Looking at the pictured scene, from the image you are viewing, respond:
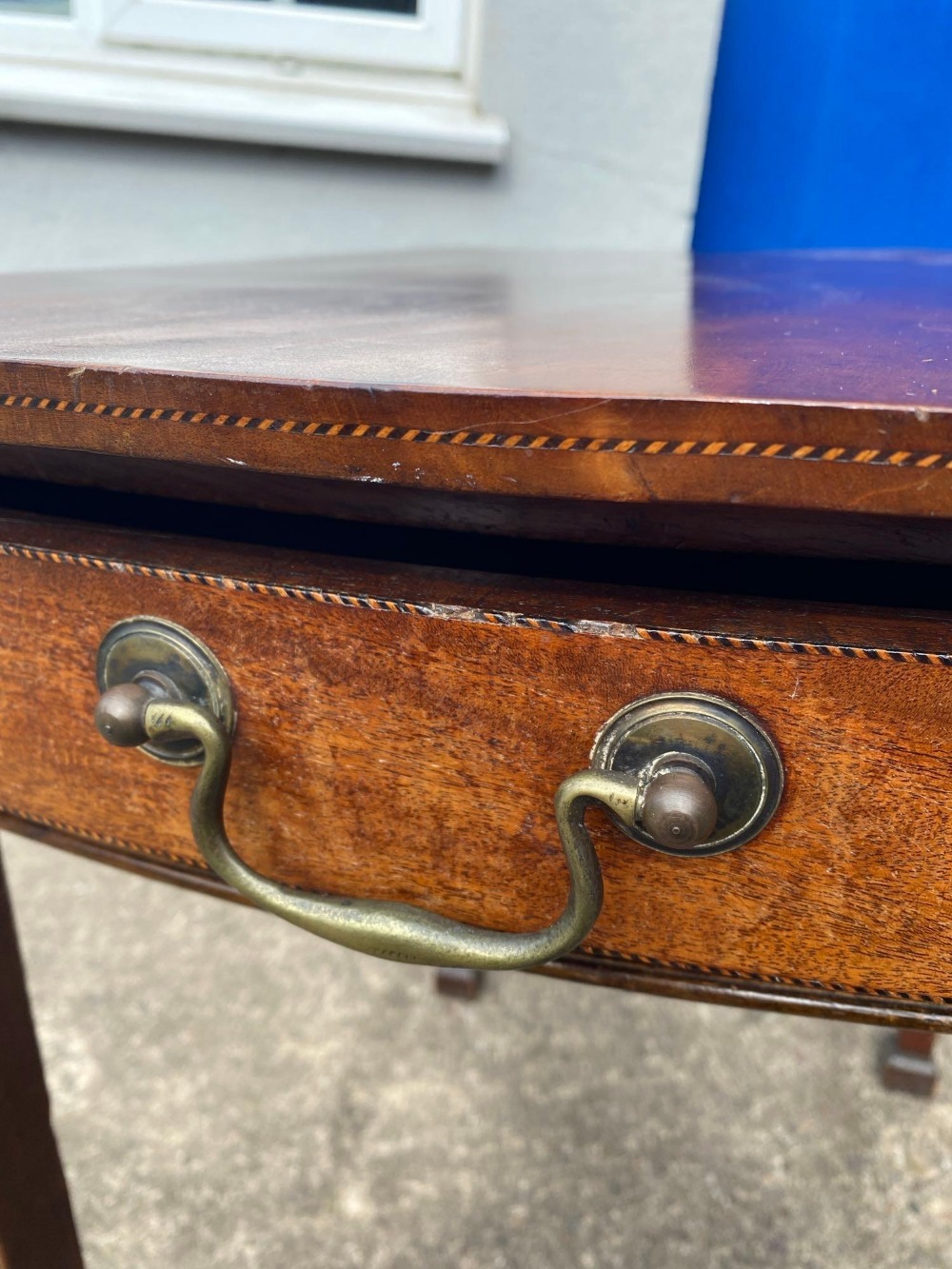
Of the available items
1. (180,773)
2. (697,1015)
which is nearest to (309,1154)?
(697,1015)

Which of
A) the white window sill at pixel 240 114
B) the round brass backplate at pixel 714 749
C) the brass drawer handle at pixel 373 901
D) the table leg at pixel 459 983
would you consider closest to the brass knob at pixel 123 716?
the brass drawer handle at pixel 373 901

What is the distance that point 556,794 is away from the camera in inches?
10.7

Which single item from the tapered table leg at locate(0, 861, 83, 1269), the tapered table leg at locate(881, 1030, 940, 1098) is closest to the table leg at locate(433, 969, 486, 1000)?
the tapered table leg at locate(881, 1030, 940, 1098)

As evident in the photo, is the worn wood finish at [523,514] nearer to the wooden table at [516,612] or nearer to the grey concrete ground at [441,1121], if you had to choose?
the wooden table at [516,612]

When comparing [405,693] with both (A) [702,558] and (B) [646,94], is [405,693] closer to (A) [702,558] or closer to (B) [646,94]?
(A) [702,558]

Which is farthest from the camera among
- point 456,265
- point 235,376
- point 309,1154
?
point 309,1154

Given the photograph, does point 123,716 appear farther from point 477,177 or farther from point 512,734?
point 477,177

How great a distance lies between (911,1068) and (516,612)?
95 centimetres

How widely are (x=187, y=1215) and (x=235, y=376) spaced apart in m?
0.84

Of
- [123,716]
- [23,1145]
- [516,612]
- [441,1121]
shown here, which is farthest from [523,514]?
[441,1121]

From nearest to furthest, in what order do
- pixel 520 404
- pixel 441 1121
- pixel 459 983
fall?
1. pixel 520 404
2. pixel 441 1121
3. pixel 459 983

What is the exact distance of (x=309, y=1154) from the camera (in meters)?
0.89

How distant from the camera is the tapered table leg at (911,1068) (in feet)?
3.21

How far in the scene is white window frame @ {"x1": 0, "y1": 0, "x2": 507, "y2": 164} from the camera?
102 centimetres
